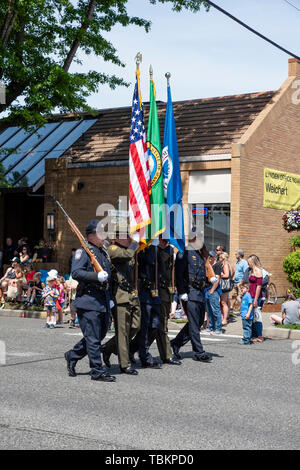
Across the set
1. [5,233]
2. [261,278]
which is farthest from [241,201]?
[5,233]

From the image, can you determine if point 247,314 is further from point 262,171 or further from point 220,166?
point 262,171

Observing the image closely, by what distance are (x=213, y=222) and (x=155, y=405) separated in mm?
16261

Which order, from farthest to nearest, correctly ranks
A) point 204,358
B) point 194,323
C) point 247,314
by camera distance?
point 247,314 → point 204,358 → point 194,323

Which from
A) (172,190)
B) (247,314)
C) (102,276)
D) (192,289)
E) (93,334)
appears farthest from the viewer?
(247,314)

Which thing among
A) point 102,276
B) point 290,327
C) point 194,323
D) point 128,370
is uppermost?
point 102,276

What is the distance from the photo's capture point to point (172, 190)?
1336 centimetres

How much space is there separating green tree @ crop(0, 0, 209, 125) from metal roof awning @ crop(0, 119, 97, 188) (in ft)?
15.7

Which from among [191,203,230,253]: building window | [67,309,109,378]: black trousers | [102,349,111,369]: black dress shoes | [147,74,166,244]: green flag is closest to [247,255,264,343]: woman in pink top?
[147,74,166,244]: green flag

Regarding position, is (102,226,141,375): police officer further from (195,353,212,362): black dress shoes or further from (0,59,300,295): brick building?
(0,59,300,295): brick building

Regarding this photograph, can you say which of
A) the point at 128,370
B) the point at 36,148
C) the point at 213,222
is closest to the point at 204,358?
the point at 128,370
